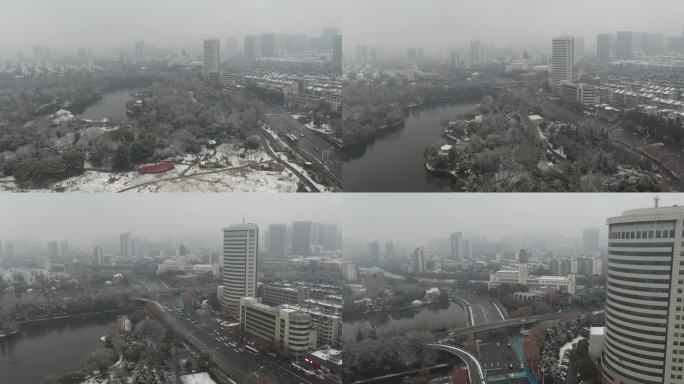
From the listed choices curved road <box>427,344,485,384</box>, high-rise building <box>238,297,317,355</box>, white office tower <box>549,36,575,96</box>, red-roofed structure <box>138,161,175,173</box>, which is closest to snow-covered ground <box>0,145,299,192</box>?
red-roofed structure <box>138,161,175,173</box>

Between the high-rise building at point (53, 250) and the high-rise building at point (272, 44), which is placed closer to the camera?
the high-rise building at point (272, 44)

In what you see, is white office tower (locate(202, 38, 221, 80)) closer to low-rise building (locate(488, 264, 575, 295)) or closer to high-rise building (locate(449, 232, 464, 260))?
high-rise building (locate(449, 232, 464, 260))

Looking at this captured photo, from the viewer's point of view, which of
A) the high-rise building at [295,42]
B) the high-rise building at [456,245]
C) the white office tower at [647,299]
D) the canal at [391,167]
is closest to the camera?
the white office tower at [647,299]

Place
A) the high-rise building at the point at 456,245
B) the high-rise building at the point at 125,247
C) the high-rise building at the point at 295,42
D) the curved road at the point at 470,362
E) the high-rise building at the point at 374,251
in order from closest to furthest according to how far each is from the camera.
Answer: the high-rise building at the point at 295,42, the high-rise building at the point at 374,251, the curved road at the point at 470,362, the high-rise building at the point at 125,247, the high-rise building at the point at 456,245

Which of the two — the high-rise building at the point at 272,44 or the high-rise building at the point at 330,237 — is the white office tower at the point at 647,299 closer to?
the high-rise building at the point at 330,237

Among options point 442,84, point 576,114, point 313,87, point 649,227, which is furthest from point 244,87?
point 649,227

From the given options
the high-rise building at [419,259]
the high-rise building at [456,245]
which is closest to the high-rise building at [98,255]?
the high-rise building at [419,259]

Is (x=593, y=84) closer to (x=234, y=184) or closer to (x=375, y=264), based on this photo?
(x=375, y=264)
